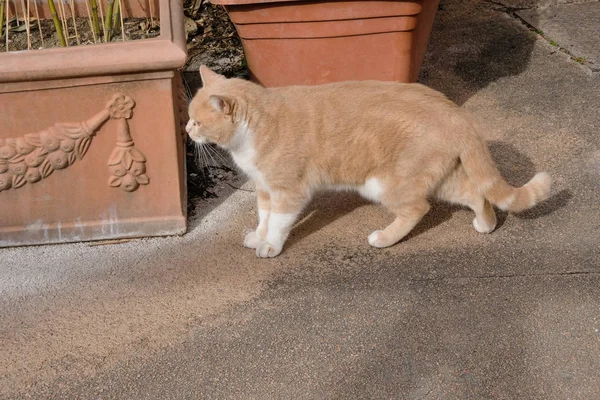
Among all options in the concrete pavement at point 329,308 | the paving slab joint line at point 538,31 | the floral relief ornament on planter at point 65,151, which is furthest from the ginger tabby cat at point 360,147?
the paving slab joint line at point 538,31

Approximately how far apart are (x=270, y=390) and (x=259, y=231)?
869 millimetres

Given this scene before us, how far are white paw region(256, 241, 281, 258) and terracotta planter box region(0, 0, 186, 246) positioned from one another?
1.27 feet

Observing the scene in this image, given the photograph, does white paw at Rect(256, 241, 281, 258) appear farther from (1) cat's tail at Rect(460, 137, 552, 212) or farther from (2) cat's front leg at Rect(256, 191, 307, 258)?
(1) cat's tail at Rect(460, 137, 552, 212)

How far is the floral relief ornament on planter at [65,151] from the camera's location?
2.74 meters

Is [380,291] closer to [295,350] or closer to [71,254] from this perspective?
[295,350]

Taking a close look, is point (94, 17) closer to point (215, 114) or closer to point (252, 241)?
point (215, 114)

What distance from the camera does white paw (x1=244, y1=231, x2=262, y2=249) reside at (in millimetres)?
2900

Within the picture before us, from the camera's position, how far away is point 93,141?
9.16 feet

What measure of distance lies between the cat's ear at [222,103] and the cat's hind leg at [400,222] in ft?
2.43

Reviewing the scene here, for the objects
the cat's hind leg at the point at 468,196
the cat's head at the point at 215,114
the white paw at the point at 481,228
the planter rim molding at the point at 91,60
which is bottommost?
the white paw at the point at 481,228

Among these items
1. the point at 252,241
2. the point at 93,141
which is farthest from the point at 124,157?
the point at 252,241

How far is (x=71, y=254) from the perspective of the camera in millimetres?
2926

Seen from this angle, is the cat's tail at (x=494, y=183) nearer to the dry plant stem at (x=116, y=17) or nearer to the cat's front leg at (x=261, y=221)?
the cat's front leg at (x=261, y=221)

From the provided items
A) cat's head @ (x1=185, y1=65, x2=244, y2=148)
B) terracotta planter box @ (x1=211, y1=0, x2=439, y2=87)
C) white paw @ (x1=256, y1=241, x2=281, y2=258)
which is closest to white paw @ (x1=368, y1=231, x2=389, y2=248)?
white paw @ (x1=256, y1=241, x2=281, y2=258)
